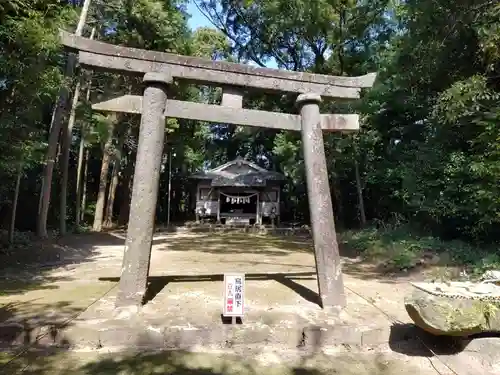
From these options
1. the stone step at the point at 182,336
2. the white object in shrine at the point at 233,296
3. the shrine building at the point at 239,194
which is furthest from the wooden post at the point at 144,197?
the shrine building at the point at 239,194

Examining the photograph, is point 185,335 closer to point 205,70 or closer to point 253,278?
point 253,278

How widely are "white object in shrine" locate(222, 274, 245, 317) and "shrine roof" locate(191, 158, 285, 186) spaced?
18.5 m

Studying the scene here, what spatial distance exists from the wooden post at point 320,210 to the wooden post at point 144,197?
6.78 ft

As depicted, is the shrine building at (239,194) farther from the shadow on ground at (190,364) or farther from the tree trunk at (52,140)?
the shadow on ground at (190,364)

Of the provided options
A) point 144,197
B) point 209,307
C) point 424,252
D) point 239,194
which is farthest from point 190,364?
point 239,194

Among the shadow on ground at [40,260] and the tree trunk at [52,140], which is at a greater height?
the tree trunk at [52,140]

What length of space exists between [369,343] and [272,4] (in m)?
16.0

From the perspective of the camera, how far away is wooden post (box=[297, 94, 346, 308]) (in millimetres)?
5270

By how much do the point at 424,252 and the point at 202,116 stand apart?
→ 6.62 meters

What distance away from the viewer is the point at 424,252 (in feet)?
30.3

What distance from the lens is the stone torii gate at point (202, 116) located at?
16.5ft

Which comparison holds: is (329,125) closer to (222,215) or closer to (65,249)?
(65,249)

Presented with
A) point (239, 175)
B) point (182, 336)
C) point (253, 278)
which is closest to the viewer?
point (182, 336)

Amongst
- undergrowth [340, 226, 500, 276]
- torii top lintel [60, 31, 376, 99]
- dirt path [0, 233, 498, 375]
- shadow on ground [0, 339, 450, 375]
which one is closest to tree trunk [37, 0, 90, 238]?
dirt path [0, 233, 498, 375]
